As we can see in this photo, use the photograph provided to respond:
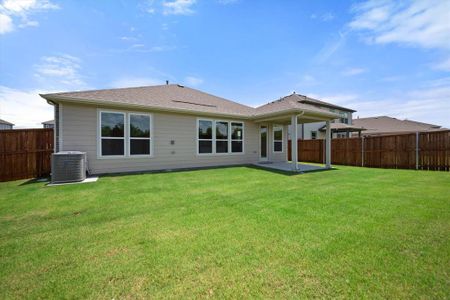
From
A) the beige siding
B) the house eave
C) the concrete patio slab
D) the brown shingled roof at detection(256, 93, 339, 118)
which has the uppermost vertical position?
the brown shingled roof at detection(256, 93, 339, 118)

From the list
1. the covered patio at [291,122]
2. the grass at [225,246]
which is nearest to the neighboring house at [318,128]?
the covered patio at [291,122]

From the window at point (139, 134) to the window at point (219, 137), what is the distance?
2579 millimetres

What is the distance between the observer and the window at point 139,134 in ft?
29.5

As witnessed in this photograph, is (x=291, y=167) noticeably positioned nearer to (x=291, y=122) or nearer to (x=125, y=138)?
(x=291, y=122)

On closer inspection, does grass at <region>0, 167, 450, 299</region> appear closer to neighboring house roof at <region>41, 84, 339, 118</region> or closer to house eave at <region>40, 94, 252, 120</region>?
house eave at <region>40, 94, 252, 120</region>

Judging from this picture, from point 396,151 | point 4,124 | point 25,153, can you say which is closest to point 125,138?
point 25,153

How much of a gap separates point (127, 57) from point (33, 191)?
7.60m

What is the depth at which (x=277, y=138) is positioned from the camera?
13.6 metres

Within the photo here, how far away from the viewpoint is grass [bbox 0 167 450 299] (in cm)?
191

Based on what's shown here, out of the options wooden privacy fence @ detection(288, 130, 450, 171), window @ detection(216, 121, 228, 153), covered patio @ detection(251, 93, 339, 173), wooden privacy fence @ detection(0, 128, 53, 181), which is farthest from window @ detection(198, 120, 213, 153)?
wooden privacy fence @ detection(288, 130, 450, 171)

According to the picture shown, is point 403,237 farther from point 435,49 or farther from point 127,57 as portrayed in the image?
point 127,57

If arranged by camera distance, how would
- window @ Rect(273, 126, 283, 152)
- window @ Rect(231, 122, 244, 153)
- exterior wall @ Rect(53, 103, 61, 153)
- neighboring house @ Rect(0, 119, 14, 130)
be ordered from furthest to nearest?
1. neighboring house @ Rect(0, 119, 14, 130)
2. window @ Rect(273, 126, 283, 152)
3. window @ Rect(231, 122, 244, 153)
4. exterior wall @ Rect(53, 103, 61, 153)

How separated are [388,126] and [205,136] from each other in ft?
93.3

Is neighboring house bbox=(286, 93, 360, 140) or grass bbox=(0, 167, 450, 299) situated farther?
neighboring house bbox=(286, 93, 360, 140)
